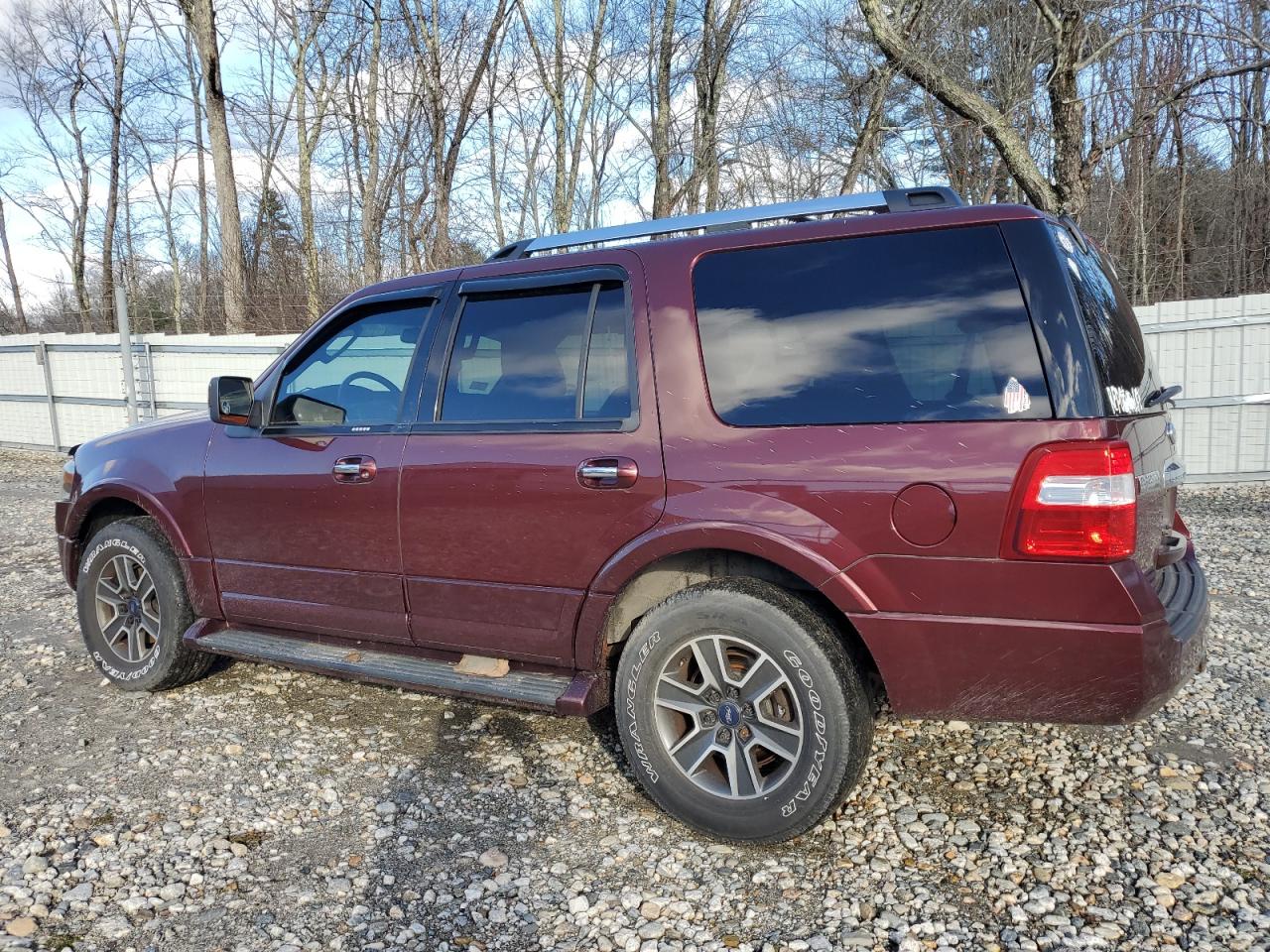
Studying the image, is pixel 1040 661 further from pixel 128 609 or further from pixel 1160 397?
pixel 128 609

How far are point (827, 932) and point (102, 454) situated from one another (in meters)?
3.98

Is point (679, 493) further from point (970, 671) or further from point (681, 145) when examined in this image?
point (681, 145)

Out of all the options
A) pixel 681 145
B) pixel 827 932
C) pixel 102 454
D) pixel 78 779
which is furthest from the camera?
pixel 681 145

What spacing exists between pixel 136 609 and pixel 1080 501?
4.16m

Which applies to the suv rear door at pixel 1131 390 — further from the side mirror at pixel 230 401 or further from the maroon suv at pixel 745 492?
the side mirror at pixel 230 401

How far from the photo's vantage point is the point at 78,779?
11.2ft

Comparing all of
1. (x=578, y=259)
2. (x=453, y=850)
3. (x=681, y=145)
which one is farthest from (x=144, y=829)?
(x=681, y=145)

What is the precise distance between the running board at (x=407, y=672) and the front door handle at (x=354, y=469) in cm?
74

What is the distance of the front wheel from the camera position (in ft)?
8.82

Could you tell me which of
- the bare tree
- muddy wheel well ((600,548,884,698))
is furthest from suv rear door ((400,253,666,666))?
the bare tree

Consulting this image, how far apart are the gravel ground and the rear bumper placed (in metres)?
0.54

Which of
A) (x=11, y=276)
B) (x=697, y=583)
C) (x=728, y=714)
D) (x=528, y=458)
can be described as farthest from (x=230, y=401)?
(x=11, y=276)

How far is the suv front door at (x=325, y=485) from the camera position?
3.54m

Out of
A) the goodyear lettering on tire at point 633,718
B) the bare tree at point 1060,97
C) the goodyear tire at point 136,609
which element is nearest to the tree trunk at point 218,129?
the bare tree at point 1060,97
